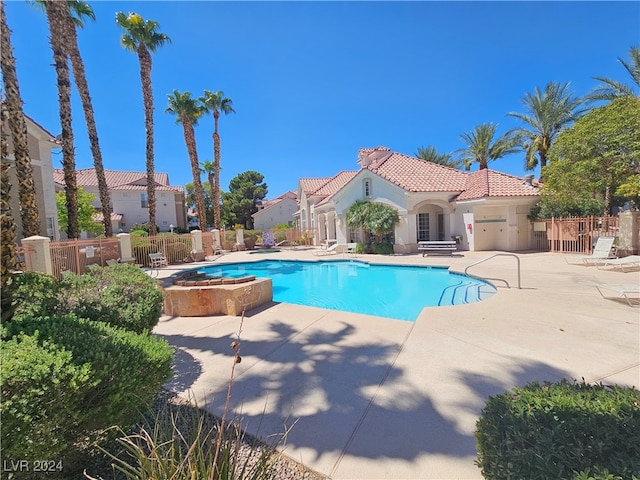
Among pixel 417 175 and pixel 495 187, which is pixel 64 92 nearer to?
pixel 417 175

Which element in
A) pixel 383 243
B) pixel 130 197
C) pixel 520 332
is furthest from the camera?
pixel 130 197

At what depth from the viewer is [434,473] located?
8.58ft

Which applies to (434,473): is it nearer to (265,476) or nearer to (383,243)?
(265,476)

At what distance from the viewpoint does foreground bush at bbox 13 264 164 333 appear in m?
3.79

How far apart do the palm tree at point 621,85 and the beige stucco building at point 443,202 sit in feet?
24.5

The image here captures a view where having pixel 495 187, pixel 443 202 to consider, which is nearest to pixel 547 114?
pixel 495 187

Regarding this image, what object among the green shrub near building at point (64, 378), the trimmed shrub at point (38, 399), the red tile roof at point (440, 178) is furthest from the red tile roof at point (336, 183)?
the trimmed shrub at point (38, 399)

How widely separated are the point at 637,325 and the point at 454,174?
743 inches

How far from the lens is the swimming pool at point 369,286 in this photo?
10.3 metres

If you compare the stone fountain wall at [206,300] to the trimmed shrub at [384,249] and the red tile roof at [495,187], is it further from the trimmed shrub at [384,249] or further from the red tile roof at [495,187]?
the red tile roof at [495,187]

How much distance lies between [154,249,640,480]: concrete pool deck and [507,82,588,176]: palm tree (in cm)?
2121

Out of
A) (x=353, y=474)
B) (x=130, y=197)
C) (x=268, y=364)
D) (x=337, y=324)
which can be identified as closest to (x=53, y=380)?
(x=353, y=474)

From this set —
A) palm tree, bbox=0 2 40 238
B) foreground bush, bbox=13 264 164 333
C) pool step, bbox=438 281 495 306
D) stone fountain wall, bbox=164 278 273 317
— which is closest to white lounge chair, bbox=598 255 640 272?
pool step, bbox=438 281 495 306

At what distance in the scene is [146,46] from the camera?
19.9 m
